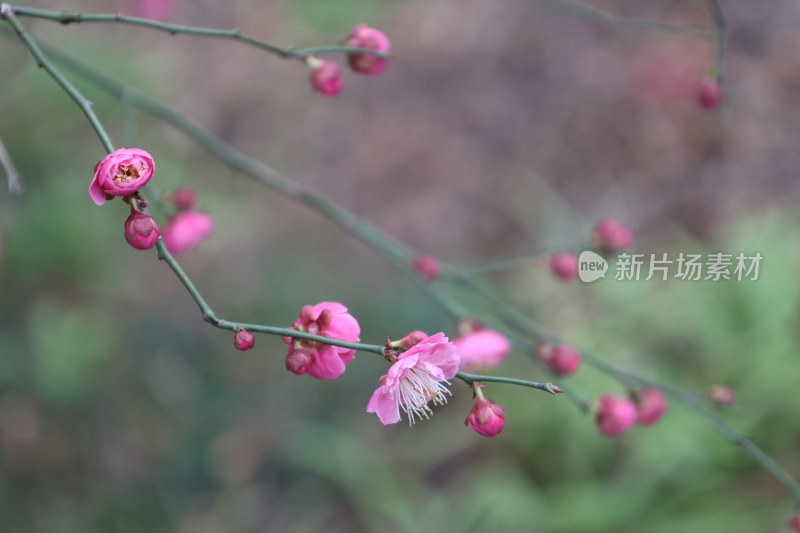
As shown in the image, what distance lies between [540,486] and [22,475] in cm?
175

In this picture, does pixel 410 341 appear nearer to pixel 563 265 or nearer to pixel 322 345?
pixel 322 345

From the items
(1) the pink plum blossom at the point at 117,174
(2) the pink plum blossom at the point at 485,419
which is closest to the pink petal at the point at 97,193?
(1) the pink plum blossom at the point at 117,174

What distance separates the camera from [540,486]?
9.53ft

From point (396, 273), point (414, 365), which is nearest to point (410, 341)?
point (414, 365)

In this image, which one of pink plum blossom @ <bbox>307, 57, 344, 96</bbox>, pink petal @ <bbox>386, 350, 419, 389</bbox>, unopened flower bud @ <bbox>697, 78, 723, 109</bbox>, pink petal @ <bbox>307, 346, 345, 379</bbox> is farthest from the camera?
unopened flower bud @ <bbox>697, 78, 723, 109</bbox>

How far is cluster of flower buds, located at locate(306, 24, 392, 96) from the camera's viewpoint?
1361 mm

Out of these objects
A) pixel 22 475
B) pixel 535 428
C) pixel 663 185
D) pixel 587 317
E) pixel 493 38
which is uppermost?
pixel 493 38

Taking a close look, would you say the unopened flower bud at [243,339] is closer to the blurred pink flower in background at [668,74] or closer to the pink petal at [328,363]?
the pink petal at [328,363]

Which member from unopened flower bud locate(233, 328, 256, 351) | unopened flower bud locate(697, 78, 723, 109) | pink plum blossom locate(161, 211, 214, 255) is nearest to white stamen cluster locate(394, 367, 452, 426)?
unopened flower bud locate(233, 328, 256, 351)

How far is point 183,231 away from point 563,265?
78 cm

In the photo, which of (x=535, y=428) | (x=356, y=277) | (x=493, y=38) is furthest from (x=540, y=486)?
(x=493, y=38)

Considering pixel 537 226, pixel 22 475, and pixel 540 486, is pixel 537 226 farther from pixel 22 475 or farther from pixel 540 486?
pixel 22 475

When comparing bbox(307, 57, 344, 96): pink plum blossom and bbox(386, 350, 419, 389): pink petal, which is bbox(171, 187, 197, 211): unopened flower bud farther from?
bbox(386, 350, 419, 389): pink petal

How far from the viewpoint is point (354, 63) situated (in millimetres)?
1388
